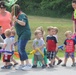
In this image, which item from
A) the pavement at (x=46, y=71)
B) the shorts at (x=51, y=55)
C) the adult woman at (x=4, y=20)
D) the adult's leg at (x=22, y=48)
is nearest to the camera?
the pavement at (x=46, y=71)

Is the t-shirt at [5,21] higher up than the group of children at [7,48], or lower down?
higher up

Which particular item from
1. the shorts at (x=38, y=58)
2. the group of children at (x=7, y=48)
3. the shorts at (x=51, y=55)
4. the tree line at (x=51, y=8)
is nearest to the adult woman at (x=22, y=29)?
the group of children at (x=7, y=48)

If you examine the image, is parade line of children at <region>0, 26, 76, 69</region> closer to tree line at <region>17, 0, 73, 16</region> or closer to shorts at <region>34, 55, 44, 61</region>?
shorts at <region>34, 55, 44, 61</region>

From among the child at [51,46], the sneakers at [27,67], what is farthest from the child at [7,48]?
the child at [51,46]

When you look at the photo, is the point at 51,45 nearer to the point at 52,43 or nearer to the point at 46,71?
the point at 52,43

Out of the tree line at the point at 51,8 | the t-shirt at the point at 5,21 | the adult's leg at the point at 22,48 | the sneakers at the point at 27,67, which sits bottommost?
the sneakers at the point at 27,67

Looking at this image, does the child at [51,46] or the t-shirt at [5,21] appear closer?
the child at [51,46]

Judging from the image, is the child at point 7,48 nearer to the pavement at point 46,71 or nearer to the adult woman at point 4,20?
the pavement at point 46,71

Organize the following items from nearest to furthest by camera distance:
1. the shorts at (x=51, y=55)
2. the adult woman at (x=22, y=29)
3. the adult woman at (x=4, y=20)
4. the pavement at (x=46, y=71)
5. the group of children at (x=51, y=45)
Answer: the pavement at (x=46, y=71)
the adult woman at (x=22, y=29)
the group of children at (x=51, y=45)
the shorts at (x=51, y=55)
the adult woman at (x=4, y=20)

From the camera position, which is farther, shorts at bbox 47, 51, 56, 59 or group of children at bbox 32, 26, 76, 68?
shorts at bbox 47, 51, 56, 59

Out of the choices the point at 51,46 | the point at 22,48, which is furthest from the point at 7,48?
the point at 51,46

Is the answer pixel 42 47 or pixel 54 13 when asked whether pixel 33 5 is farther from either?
pixel 42 47

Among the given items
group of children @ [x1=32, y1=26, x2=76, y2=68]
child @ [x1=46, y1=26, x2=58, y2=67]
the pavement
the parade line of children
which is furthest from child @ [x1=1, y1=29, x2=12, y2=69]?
child @ [x1=46, y1=26, x2=58, y2=67]

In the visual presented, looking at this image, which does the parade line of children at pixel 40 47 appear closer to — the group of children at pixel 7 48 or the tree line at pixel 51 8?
the group of children at pixel 7 48
